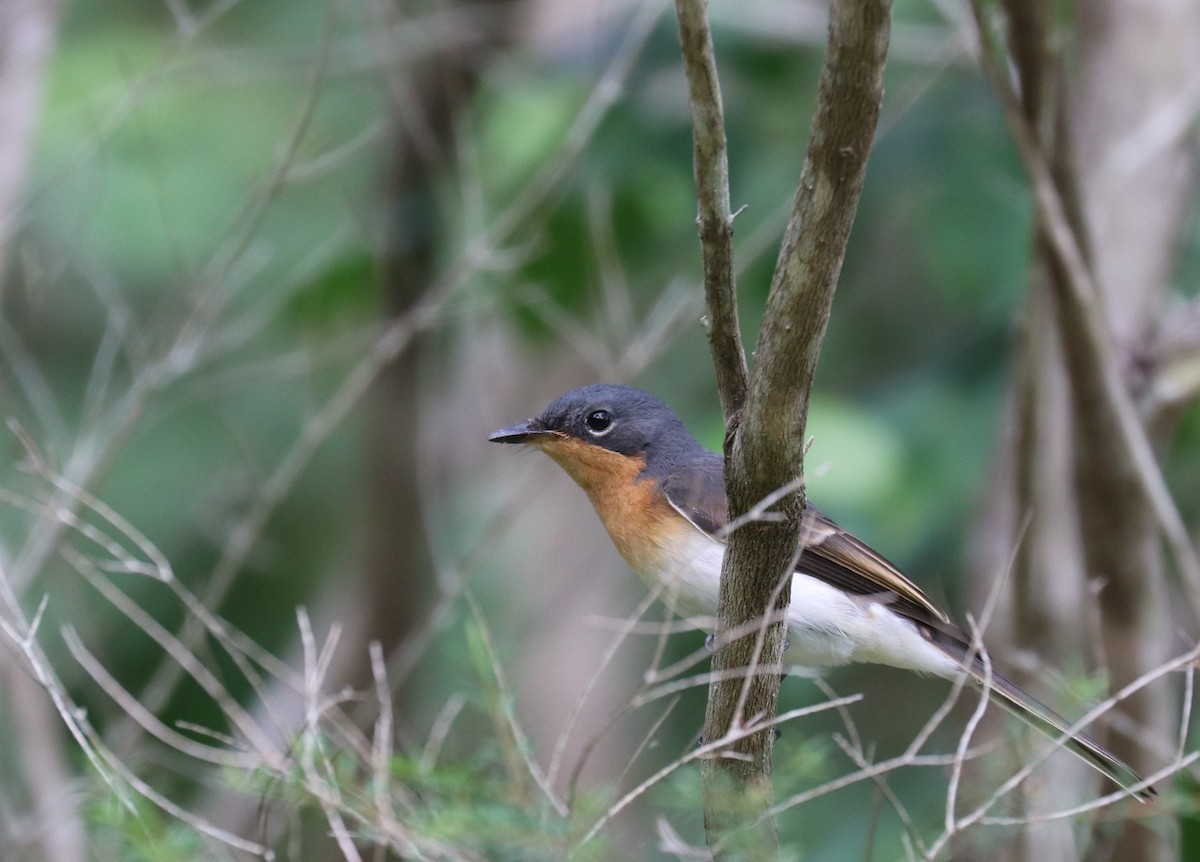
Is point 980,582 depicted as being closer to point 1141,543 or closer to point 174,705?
point 1141,543

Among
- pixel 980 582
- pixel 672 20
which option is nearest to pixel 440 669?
pixel 980 582

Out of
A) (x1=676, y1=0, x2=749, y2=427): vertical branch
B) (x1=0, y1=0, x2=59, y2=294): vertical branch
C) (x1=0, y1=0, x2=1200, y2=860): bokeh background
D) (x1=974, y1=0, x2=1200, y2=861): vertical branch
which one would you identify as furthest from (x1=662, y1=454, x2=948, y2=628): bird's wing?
(x1=0, y1=0, x2=59, y2=294): vertical branch

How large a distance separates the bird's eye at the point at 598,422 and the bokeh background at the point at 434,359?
43 centimetres

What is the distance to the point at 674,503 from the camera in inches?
152

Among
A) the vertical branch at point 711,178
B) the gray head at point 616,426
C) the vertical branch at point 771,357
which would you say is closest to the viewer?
the vertical branch at point 771,357

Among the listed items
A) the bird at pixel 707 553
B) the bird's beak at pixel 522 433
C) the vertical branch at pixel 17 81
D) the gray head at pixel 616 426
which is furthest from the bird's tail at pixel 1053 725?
the vertical branch at pixel 17 81

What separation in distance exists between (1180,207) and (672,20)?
1922 mm

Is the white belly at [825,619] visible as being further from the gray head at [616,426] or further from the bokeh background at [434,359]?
the gray head at [616,426]

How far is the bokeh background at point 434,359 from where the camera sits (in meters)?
4.36

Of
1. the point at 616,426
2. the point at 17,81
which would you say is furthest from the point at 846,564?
the point at 17,81

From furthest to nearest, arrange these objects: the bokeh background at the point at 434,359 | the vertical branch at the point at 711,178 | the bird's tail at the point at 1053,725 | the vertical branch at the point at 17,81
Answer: the vertical branch at the point at 17,81 < the bokeh background at the point at 434,359 < the bird's tail at the point at 1053,725 < the vertical branch at the point at 711,178

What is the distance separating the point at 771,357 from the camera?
7.31 feet

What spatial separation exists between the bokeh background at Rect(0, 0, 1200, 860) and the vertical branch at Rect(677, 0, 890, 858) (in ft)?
0.51

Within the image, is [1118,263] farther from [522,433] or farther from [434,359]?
[434,359]
